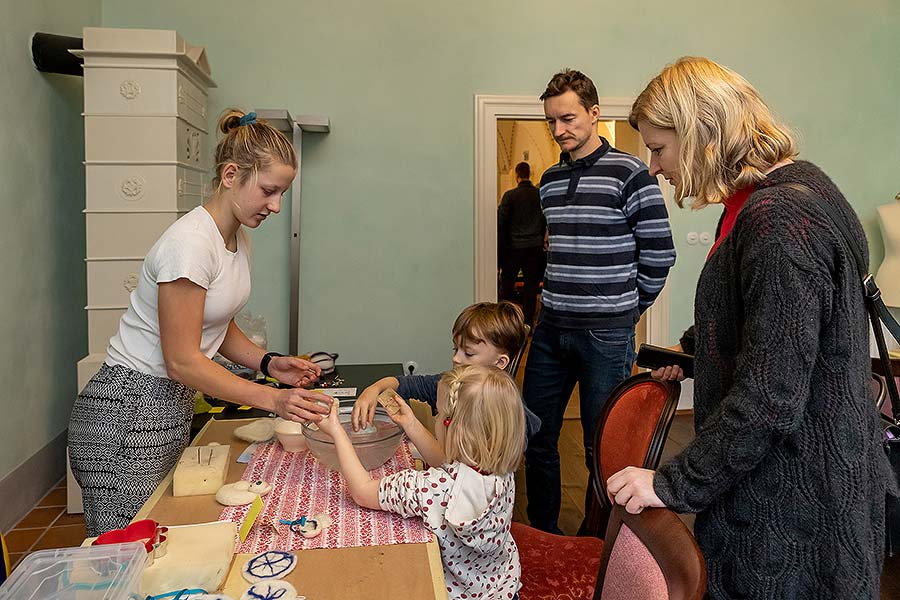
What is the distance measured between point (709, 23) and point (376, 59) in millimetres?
1984

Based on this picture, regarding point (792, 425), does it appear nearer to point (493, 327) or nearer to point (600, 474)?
point (600, 474)

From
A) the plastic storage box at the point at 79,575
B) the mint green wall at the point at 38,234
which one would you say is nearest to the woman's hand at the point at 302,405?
the plastic storage box at the point at 79,575

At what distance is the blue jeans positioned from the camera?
241cm

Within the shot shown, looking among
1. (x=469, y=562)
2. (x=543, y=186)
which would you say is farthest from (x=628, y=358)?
(x=469, y=562)

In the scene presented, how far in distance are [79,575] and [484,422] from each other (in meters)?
0.73

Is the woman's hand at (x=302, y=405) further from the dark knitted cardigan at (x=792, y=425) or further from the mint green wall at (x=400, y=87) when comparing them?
the mint green wall at (x=400, y=87)

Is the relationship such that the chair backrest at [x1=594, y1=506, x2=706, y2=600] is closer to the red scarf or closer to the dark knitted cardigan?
the dark knitted cardigan

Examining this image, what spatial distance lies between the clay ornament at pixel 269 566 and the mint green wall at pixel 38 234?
2.33m

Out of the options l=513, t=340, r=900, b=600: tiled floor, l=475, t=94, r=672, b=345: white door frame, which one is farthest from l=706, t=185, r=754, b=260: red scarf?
l=475, t=94, r=672, b=345: white door frame

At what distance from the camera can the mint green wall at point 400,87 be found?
12.6 feet

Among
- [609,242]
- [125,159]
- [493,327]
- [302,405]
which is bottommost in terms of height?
[302,405]

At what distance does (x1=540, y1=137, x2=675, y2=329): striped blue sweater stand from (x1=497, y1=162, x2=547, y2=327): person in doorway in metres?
3.39

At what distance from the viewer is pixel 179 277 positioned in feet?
4.66

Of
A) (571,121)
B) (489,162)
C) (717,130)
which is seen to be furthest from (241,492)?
(489,162)
